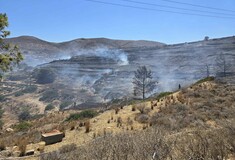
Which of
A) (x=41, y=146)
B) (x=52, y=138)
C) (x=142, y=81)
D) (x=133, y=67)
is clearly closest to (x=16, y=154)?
(x=41, y=146)

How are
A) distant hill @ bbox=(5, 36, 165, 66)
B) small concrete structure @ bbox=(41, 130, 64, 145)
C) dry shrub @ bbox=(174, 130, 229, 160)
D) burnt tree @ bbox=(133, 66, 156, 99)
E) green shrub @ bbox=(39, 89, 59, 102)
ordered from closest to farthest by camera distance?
dry shrub @ bbox=(174, 130, 229, 160) → small concrete structure @ bbox=(41, 130, 64, 145) → burnt tree @ bbox=(133, 66, 156, 99) → green shrub @ bbox=(39, 89, 59, 102) → distant hill @ bbox=(5, 36, 165, 66)

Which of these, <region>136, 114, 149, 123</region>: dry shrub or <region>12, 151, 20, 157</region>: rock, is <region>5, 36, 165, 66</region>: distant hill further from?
<region>12, 151, 20, 157</region>: rock

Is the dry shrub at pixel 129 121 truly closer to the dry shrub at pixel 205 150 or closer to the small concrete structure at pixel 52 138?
the small concrete structure at pixel 52 138

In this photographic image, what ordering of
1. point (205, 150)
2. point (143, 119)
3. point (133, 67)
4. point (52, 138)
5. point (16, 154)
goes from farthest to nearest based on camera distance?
point (133, 67)
point (143, 119)
point (52, 138)
point (16, 154)
point (205, 150)

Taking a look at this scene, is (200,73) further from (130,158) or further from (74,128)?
(130,158)

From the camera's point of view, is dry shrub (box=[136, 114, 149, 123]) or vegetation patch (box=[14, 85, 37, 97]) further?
vegetation patch (box=[14, 85, 37, 97])

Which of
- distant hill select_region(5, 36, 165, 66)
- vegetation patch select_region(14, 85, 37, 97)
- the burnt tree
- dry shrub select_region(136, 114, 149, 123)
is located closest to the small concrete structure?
dry shrub select_region(136, 114, 149, 123)

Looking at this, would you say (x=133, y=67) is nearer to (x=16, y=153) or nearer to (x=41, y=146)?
(x=41, y=146)

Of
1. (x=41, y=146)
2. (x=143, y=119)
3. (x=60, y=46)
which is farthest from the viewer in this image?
(x=60, y=46)

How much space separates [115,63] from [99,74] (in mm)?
13904

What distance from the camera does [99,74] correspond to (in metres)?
95.9

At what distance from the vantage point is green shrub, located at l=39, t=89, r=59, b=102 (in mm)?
69438

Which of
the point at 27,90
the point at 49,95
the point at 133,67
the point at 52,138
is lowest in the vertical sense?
the point at 49,95

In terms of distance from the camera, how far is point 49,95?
71875 mm
